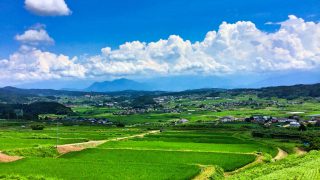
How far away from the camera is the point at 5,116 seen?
577ft

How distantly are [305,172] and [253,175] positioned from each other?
4.81 meters

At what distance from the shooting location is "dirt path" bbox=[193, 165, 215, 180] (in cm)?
3938

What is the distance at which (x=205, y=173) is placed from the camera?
Answer: 40969 mm

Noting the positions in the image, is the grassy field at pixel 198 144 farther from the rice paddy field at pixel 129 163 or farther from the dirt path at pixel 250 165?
the dirt path at pixel 250 165

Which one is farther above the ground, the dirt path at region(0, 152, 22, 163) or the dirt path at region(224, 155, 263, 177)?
the dirt path at region(0, 152, 22, 163)

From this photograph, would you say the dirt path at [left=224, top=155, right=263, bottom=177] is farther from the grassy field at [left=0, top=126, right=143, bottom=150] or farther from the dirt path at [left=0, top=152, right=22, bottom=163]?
the grassy field at [left=0, top=126, right=143, bottom=150]

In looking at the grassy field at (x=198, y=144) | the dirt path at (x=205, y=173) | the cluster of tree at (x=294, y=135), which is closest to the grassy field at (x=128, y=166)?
the dirt path at (x=205, y=173)

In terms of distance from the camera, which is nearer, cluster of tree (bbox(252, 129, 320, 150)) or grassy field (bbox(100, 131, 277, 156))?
grassy field (bbox(100, 131, 277, 156))

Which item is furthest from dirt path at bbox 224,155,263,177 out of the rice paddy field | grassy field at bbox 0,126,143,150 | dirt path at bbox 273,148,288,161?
grassy field at bbox 0,126,143,150

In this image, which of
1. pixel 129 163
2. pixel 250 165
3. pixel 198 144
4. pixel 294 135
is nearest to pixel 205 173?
pixel 129 163

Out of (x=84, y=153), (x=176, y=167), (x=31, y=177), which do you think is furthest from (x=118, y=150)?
(x=31, y=177)

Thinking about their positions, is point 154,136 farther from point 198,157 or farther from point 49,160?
point 49,160

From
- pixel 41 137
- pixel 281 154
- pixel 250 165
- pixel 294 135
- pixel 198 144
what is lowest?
pixel 281 154

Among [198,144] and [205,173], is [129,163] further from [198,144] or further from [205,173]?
[198,144]
